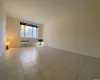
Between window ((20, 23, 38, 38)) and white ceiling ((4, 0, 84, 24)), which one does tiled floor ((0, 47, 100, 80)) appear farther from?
window ((20, 23, 38, 38))

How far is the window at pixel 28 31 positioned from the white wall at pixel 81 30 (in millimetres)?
3472

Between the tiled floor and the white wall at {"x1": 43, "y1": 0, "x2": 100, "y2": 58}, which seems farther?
the white wall at {"x1": 43, "y1": 0, "x2": 100, "y2": 58}

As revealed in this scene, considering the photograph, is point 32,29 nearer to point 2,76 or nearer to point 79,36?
point 79,36

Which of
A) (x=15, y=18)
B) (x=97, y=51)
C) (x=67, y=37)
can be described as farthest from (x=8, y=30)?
(x=97, y=51)

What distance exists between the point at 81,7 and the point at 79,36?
1.45 m

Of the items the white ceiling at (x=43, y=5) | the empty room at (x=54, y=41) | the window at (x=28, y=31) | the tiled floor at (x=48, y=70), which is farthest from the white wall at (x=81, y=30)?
the window at (x=28, y=31)

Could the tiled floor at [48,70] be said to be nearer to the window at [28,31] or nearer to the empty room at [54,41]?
the empty room at [54,41]

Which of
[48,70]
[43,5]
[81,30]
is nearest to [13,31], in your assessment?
[43,5]

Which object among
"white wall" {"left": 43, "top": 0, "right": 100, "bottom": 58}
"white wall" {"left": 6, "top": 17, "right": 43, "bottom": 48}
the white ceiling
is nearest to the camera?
"white wall" {"left": 43, "top": 0, "right": 100, "bottom": 58}

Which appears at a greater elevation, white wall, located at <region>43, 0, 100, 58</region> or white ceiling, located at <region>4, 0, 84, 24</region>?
white ceiling, located at <region>4, 0, 84, 24</region>

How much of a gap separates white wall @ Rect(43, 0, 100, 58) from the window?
3472mm

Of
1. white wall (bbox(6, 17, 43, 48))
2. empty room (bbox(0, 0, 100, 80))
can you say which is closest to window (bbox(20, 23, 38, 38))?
empty room (bbox(0, 0, 100, 80))

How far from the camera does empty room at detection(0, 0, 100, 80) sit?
251 cm

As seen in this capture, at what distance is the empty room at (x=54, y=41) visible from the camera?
98.7 inches
